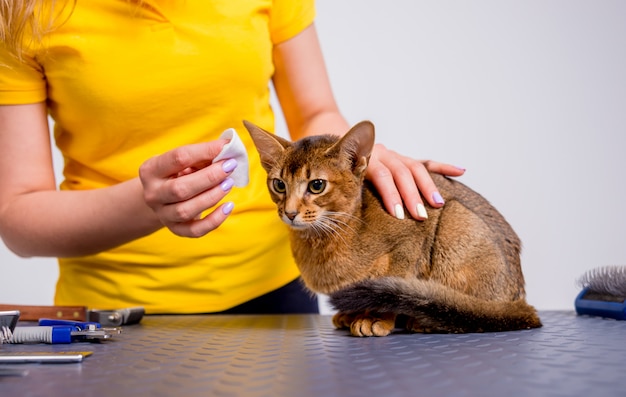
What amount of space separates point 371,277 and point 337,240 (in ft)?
0.34

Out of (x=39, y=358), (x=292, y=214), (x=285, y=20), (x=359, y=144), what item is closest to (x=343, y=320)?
(x=292, y=214)

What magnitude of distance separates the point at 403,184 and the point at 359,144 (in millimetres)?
115

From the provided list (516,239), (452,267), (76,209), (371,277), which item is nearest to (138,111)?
(76,209)

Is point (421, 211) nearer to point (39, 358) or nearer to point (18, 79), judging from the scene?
→ point (39, 358)

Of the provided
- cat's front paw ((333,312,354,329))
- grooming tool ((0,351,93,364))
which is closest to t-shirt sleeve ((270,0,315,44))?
cat's front paw ((333,312,354,329))

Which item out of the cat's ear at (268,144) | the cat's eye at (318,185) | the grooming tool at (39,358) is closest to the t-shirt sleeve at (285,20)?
the cat's ear at (268,144)

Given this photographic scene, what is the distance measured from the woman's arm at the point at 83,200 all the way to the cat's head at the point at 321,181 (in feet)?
0.75

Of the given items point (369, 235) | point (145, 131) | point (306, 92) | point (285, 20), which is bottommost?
point (369, 235)

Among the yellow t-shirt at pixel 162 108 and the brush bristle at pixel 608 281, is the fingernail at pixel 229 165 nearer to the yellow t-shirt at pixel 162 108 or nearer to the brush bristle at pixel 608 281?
the yellow t-shirt at pixel 162 108

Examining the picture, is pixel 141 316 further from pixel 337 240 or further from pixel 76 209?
pixel 337 240

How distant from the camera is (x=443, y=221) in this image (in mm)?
1256

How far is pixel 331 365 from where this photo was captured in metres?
0.80

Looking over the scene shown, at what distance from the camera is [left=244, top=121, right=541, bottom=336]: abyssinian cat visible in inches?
47.1

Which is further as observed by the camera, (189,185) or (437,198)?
(437,198)
